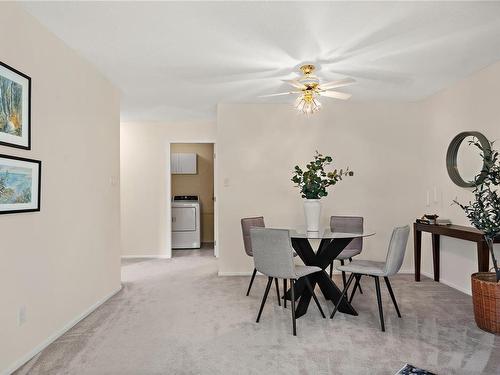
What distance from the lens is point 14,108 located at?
2273 mm

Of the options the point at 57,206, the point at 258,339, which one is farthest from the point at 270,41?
the point at 258,339

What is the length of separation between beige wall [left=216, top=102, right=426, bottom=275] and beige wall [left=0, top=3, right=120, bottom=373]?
5.32ft

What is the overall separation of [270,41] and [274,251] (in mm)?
1715

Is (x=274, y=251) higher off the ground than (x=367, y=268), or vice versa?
(x=274, y=251)

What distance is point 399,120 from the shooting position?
5.00m

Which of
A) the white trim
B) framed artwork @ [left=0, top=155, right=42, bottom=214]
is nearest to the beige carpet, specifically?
the white trim

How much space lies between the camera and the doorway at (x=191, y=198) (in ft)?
23.0

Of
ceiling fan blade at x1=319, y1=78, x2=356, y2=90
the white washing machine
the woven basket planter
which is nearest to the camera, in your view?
the woven basket planter

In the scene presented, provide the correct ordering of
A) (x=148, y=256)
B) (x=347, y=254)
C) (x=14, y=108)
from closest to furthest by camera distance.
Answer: (x=14, y=108)
(x=347, y=254)
(x=148, y=256)

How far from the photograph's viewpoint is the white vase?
3.49 metres

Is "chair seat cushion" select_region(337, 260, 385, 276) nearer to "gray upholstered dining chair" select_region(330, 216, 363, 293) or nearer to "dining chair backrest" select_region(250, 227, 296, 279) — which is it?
"dining chair backrest" select_region(250, 227, 296, 279)

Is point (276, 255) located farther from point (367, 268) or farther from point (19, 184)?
point (19, 184)

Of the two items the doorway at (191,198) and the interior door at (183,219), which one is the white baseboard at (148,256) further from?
the interior door at (183,219)

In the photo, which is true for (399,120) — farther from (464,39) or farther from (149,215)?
(149,215)
